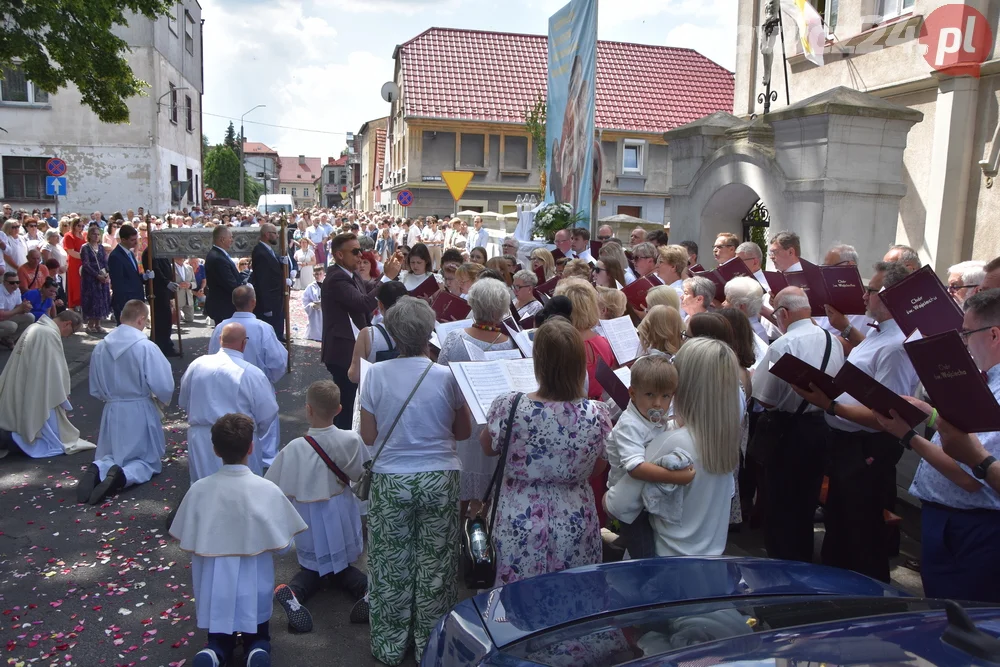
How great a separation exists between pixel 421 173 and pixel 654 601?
3766 cm

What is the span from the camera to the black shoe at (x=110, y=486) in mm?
6463

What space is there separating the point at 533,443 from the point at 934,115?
10.3 m

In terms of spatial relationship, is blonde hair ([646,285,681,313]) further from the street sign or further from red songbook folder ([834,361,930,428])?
the street sign

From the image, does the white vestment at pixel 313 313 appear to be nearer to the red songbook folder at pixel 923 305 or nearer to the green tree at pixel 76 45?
the green tree at pixel 76 45

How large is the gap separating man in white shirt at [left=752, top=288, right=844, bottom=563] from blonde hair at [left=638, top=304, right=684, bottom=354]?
1.78 feet

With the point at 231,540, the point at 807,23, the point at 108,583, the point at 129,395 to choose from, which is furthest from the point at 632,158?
the point at 231,540

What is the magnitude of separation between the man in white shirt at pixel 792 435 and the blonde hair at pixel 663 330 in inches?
21.4

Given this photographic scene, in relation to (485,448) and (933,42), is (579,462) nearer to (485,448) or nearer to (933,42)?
(485,448)

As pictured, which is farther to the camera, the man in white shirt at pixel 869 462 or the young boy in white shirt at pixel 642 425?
the man in white shirt at pixel 869 462

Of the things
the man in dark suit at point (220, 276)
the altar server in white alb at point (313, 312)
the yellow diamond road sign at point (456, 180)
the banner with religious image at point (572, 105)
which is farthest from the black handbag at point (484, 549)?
the yellow diamond road sign at point (456, 180)

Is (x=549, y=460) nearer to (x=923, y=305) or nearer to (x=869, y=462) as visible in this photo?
(x=923, y=305)

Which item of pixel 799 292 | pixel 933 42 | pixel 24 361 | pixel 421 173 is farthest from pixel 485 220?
pixel 799 292

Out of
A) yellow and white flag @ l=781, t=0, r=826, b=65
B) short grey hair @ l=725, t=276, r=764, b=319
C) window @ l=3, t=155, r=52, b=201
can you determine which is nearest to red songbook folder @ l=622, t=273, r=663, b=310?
short grey hair @ l=725, t=276, r=764, b=319

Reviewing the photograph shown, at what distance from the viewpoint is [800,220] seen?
30.0 feet
